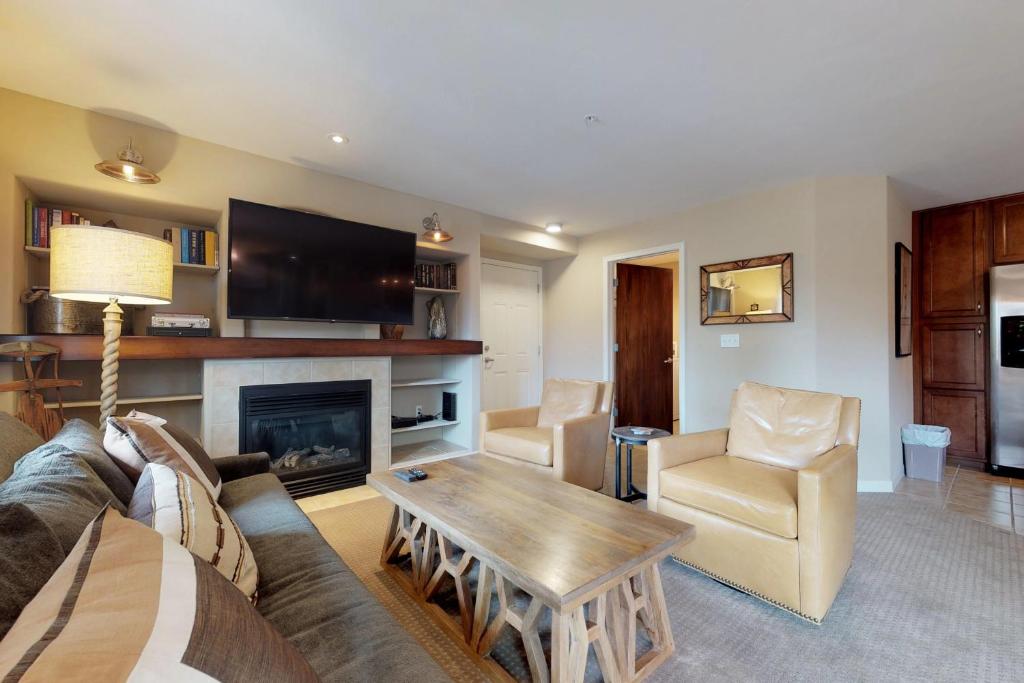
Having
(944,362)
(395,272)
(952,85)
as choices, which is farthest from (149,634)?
(944,362)

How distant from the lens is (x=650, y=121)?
2447mm

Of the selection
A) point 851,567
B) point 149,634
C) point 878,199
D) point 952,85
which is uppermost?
point 952,85

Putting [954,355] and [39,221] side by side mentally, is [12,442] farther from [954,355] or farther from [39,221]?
[954,355]

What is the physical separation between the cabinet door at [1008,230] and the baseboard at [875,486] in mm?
2243

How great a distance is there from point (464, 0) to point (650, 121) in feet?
4.18

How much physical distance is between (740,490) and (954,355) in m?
3.70

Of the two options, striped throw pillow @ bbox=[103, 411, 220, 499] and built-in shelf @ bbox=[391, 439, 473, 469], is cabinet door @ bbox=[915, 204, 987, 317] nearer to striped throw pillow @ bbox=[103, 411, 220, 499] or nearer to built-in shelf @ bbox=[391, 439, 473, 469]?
built-in shelf @ bbox=[391, 439, 473, 469]

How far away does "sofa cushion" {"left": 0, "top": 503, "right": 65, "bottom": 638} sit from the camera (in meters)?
0.56

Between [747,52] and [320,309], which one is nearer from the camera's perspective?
[747,52]

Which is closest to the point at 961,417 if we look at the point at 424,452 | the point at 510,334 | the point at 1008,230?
the point at 1008,230

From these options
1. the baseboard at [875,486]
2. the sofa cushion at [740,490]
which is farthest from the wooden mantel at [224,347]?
the baseboard at [875,486]

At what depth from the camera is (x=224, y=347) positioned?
2635 mm

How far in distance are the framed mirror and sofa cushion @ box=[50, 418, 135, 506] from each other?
12.9 ft

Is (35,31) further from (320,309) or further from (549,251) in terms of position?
(549,251)
